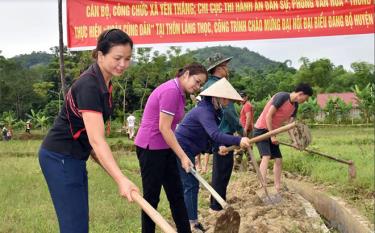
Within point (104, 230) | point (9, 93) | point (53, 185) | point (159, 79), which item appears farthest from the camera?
point (159, 79)

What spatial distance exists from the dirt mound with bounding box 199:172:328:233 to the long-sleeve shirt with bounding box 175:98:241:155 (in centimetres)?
81

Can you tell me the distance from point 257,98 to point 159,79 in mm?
6833

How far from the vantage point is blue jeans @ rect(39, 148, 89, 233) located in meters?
2.42

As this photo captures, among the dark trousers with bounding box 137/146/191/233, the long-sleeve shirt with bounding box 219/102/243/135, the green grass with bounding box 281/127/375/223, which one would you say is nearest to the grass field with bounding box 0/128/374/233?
the green grass with bounding box 281/127/375/223

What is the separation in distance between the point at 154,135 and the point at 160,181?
0.33 meters

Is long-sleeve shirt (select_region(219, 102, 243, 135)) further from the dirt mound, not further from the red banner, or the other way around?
the red banner

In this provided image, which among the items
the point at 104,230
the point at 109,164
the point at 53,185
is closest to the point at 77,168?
the point at 53,185

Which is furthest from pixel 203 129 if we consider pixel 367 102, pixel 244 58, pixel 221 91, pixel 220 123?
pixel 244 58

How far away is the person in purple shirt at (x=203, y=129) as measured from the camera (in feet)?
12.9

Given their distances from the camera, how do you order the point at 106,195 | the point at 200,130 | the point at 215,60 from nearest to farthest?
1. the point at 200,130
2. the point at 215,60
3. the point at 106,195

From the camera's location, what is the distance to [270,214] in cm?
501

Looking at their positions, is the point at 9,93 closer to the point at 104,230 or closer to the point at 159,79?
the point at 104,230

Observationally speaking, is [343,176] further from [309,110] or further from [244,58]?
[244,58]

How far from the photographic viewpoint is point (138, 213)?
17.0ft
